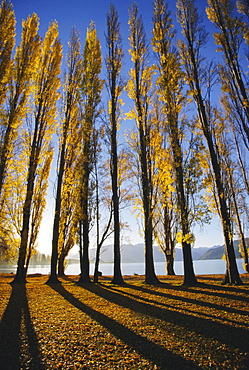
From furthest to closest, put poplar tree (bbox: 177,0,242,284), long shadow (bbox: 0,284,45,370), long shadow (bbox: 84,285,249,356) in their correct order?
poplar tree (bbox: 177,0,242,284)
long shadow (bbox: 84,285,249,356)
long shadow (bbox: 0,284,45,370)

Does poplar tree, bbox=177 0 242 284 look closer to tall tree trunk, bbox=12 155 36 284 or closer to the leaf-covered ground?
the leaf-covered ground

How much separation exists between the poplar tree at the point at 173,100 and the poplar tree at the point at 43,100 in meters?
6.84

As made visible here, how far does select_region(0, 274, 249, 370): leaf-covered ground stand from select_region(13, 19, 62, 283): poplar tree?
795 cm

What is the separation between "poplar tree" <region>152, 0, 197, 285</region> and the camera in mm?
9352

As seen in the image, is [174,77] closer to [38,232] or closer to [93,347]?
[93,347]

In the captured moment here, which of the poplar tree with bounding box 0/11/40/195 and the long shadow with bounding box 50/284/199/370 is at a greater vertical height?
the poplar tree with bounding box 0/11/40/195

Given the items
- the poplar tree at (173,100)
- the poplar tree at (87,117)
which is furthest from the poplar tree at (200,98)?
the poplar tree at (87,117)

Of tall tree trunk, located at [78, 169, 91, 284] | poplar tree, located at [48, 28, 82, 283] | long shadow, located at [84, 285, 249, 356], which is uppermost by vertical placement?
poplar tree, located at [48, 28, 82, 283]

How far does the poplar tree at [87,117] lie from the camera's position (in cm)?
1162

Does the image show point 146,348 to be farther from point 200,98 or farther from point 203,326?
point 200,98

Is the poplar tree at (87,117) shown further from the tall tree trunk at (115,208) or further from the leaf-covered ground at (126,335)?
the leaf-covered ground at (126,335)

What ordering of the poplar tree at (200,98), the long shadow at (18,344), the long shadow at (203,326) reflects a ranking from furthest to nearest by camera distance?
1. the poplar tree at (200,98)
2. the long shadow at (203,326)
3. the long shadow at (18,344)

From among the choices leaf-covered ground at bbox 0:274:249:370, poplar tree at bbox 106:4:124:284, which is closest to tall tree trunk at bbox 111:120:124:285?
poplar tree at bbox 106:4:124:284

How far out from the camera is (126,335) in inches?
144
